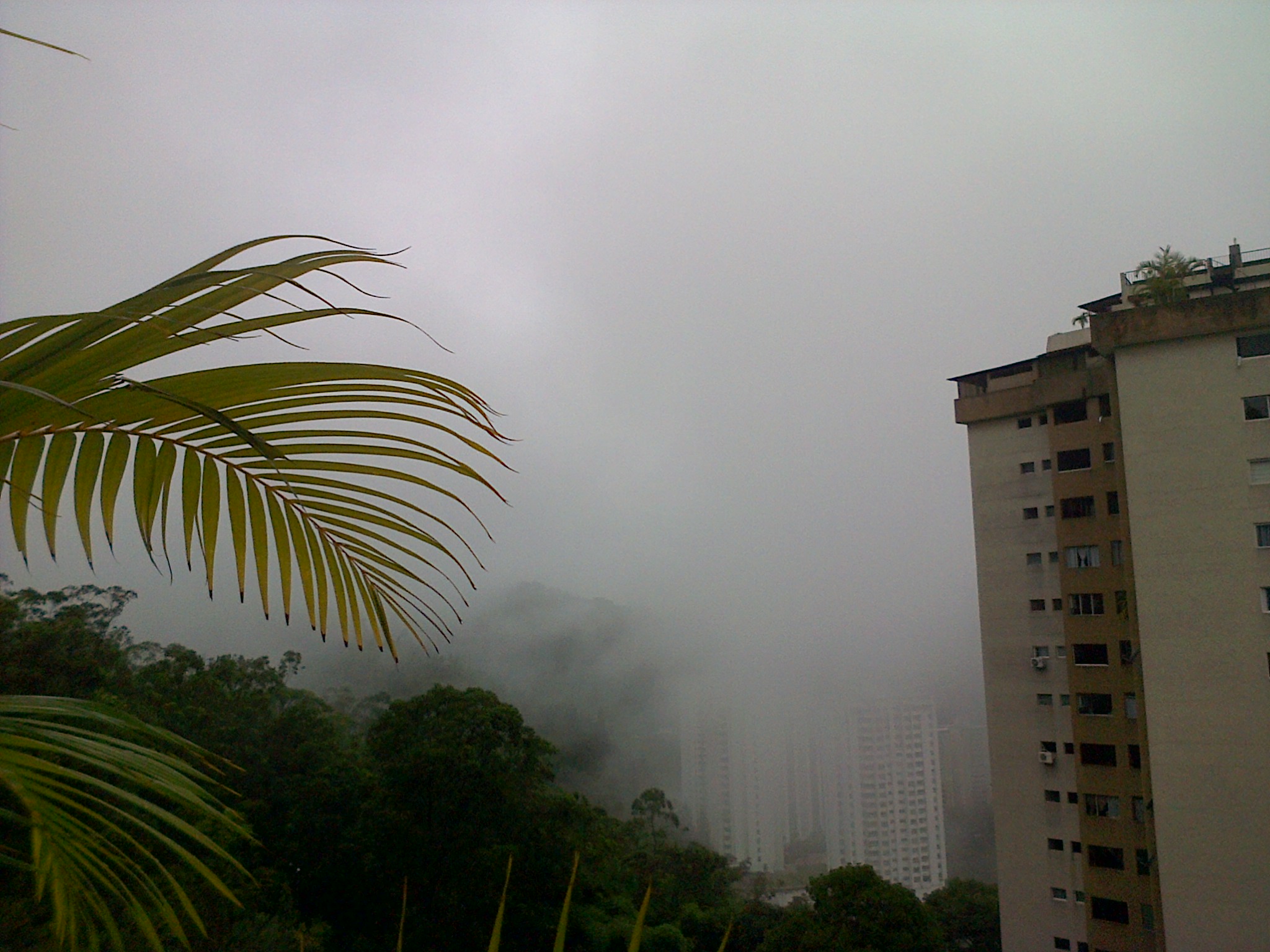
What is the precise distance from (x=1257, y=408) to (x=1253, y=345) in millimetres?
723

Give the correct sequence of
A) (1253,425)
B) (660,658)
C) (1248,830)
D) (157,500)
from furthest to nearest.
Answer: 1. (660,658)
2. (1253,425)
3. (1248,830)
4. (157,500)

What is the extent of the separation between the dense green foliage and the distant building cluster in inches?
368

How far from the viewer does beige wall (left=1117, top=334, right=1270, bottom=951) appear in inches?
324

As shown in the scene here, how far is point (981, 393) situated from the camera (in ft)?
41.2

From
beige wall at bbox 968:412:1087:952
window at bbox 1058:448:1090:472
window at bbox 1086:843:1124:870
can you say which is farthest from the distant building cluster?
window at bbox 1058:448:1090:472

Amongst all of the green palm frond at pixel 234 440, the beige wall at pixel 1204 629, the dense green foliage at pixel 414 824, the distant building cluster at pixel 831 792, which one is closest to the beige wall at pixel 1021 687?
the dense green foliage at pixel 414 824

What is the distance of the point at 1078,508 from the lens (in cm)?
1106

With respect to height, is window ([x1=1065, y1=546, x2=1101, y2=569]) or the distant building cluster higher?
window ([x1=1065, y1=546, x2=1101, y2=569])

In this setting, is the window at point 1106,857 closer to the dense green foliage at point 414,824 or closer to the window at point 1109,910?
the window at point 1109,910

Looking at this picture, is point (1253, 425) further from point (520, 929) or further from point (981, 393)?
point (520, 929)

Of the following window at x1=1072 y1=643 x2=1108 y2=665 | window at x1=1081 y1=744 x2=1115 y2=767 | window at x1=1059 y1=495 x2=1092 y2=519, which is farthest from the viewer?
window at x1=1059 y1=495 x2=1092 y2=519

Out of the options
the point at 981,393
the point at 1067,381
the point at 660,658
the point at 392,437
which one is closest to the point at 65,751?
the point at 392,437

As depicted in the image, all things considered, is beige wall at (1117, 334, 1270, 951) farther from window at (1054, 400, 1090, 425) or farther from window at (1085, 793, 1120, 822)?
window at (1054, 400, 1090, 425)

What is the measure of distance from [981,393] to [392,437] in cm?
1325
